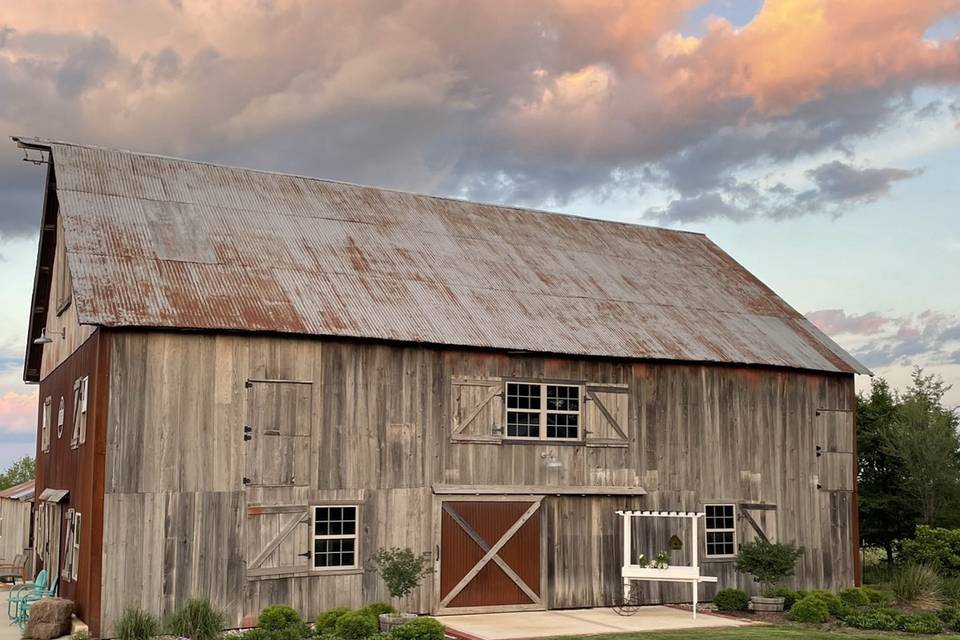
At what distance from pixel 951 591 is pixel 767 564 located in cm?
469

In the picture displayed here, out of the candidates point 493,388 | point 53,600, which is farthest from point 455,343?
point 53,600

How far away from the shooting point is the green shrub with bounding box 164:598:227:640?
18.2 m

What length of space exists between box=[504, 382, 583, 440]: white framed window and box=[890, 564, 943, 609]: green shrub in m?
8.06

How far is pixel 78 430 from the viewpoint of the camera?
72.1ft

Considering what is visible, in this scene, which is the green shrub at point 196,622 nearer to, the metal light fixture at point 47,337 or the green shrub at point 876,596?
the metal light fixture at point 47,337

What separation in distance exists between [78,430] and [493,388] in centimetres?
826

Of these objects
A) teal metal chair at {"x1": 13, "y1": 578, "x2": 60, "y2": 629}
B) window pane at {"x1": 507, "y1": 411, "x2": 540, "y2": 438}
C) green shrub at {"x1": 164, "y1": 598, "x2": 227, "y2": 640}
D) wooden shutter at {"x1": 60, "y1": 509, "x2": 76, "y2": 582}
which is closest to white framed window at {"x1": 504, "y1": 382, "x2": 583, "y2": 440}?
window pane at {"x1": 507, "y1": 411, "x2": 540, "y2": 438}

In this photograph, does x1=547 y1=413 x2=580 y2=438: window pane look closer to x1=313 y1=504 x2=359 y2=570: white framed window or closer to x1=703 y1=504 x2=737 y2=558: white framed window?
x1=703 y1=504 x2=737 y2=558: white framed window

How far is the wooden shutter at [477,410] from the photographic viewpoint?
73.2 ft

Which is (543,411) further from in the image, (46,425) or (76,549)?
(46,425)

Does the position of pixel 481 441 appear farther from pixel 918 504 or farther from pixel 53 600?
pixel 918 504

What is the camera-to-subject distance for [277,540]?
2022cm

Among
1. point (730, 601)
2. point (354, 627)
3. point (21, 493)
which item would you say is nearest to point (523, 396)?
point (730, 601)

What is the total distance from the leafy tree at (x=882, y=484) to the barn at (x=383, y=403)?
12.1 meters
